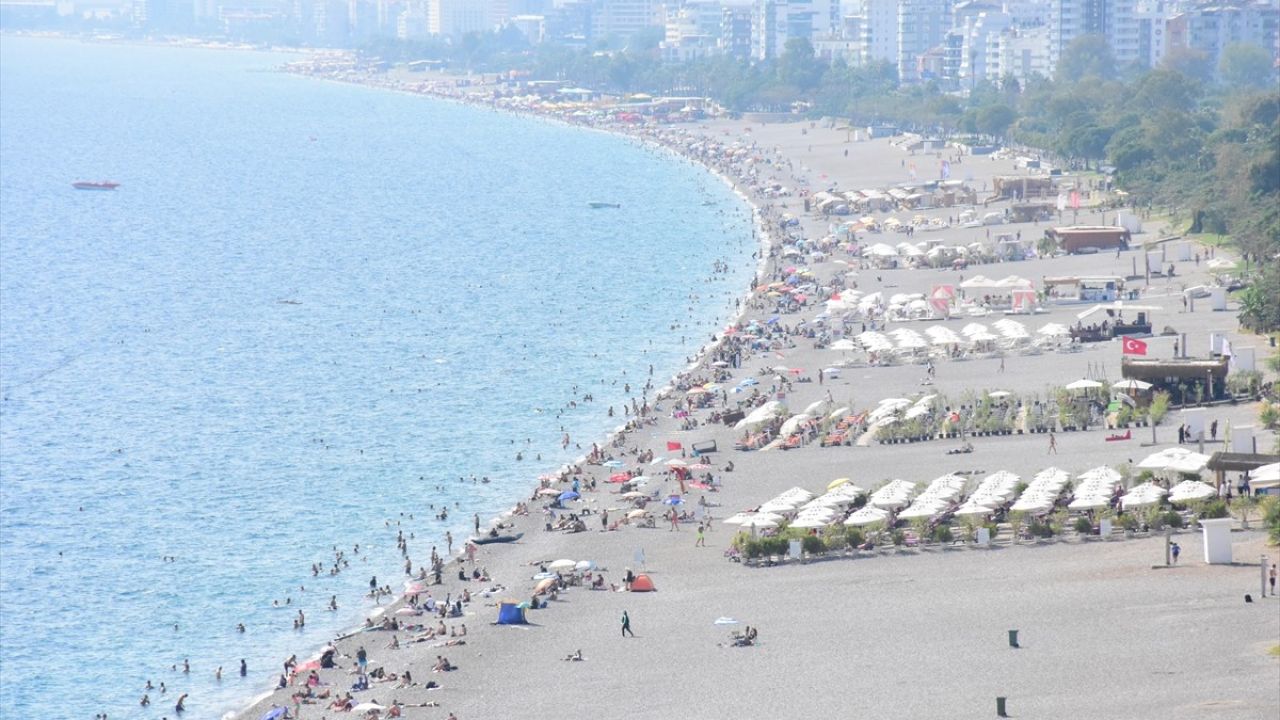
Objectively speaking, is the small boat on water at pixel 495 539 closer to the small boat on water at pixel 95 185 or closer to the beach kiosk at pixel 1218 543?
the beach kiosk at pixel 1218 543

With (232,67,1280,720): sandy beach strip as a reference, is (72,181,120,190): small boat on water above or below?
above

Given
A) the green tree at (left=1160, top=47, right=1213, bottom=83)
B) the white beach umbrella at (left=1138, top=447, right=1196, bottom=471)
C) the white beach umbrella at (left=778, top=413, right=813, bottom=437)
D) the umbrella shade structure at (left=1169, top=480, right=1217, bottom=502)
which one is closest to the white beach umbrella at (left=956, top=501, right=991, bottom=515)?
the umbrella shade structure at (left=1169, top=480, right=1217, bottom=502)

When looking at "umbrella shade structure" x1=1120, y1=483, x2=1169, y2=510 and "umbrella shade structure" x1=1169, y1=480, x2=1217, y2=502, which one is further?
"umbrella shade structure" x1=1120, y1=483, x2=1169, y2=510

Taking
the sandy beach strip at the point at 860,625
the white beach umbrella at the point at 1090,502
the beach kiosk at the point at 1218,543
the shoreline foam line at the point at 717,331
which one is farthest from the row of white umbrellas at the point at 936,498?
the shoreline foam line at the point at 717,331

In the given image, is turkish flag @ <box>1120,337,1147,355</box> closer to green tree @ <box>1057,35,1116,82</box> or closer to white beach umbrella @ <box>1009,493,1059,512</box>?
white beach umbrella @ <box>1009,493,1059,512</box>

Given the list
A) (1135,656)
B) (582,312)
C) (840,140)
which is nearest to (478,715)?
(1135,656)

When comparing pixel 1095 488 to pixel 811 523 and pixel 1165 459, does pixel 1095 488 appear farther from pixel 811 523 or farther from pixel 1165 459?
pixel 811 523

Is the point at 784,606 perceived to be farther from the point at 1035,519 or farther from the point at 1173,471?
the point at 1173,471

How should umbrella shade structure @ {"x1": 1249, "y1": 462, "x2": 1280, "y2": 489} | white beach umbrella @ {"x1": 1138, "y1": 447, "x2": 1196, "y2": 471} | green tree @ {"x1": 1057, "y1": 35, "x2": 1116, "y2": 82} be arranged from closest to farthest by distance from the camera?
umbrella shade structure @ {"x1": 1249, "y1": 462, "x2": 1280, "y2": 489} → white beach umbrella @ {"x1": 1138, "y1": 447, "x2": 1196, "y2": 471} → green tree @ {"x1": 1057, "y1": 35, "x2": 1116, "y2": 82}
